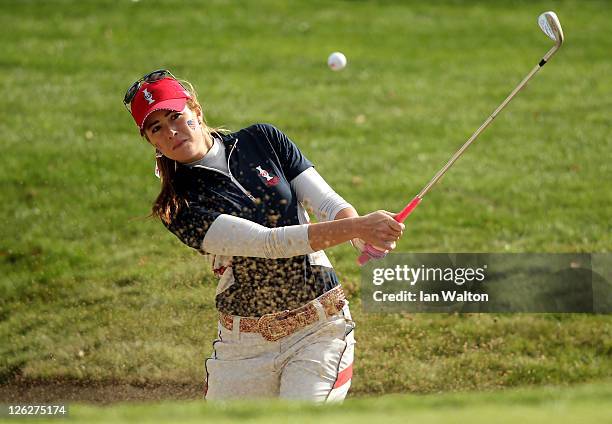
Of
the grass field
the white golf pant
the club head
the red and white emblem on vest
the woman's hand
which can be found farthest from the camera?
the grass field

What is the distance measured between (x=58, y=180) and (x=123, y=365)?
2988 mm

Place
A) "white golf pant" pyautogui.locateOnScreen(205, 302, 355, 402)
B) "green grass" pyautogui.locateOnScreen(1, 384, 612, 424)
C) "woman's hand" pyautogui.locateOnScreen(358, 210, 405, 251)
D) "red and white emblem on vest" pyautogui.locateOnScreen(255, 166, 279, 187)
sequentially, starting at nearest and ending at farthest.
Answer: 1. "green grass" pyautogui.locateOnScreen(1, 384, 612, 424)
2. "woman's hand" pyautogui.locateOnScreen(358, 210, 405, 251)
3. "white golf pant" pyautogui.locateOnScreen(205, 302, 355, 402)
4. "red and white emblem on vest" pyautogui.locateOnScreen(255, 166, 279, 187)

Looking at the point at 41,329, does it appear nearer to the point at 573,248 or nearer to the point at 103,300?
the point at 103,300

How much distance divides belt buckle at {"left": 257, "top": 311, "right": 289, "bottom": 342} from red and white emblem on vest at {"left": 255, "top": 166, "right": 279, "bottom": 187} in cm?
59

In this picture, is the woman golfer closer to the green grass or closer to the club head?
the green grass

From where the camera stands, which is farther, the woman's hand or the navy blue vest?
the navy blue vest

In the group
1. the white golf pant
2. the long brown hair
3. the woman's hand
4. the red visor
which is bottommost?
the white golf pant

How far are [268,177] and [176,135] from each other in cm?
46

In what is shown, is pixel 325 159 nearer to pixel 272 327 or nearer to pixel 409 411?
pixel 272 327

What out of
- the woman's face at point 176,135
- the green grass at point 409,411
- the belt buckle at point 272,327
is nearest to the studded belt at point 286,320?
the belt buckle at point 272,327

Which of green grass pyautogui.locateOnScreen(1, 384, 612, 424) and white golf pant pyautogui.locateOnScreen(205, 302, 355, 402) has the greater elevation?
white golf pant pyautogui.locateOnScreen(205, 302, 355, 402)

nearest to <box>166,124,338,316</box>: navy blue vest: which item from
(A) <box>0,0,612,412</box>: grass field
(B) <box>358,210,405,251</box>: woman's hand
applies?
(B) <box>358,210,405,251</box>: woman's hand

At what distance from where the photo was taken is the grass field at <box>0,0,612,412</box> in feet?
24.2

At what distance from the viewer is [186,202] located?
478cm
